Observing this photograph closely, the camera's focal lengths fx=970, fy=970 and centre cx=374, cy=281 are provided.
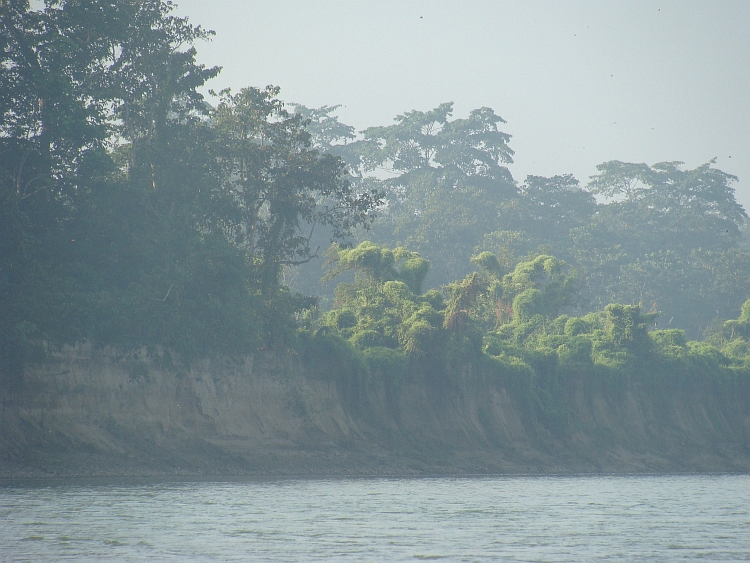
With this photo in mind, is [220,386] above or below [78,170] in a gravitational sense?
below

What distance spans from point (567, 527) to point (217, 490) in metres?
10.4

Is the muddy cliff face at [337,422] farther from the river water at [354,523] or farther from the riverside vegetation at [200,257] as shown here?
the river water at [354,523]

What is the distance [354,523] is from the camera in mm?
19781

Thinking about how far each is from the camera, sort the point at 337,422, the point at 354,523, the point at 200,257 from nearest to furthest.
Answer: the point at 354,523 < the point at 200,257 < the point at 337,422

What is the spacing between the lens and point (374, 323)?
4128 cm

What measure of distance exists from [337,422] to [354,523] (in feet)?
57.9

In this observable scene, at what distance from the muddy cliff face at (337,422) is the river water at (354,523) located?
3.07m

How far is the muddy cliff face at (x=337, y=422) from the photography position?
29.6 m

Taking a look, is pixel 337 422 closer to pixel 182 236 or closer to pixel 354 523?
pixel 182 236

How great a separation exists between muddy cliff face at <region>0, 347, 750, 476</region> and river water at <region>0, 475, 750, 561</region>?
3069mm

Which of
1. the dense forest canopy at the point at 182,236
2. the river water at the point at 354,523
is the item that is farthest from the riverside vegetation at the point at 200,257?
the river water at the point at 354,523

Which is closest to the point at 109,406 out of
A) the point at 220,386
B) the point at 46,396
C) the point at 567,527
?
the point at 46,396

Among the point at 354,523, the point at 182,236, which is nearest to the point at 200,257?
the point at 182,236

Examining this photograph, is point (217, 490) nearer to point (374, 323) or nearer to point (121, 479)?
point (121, 479)
